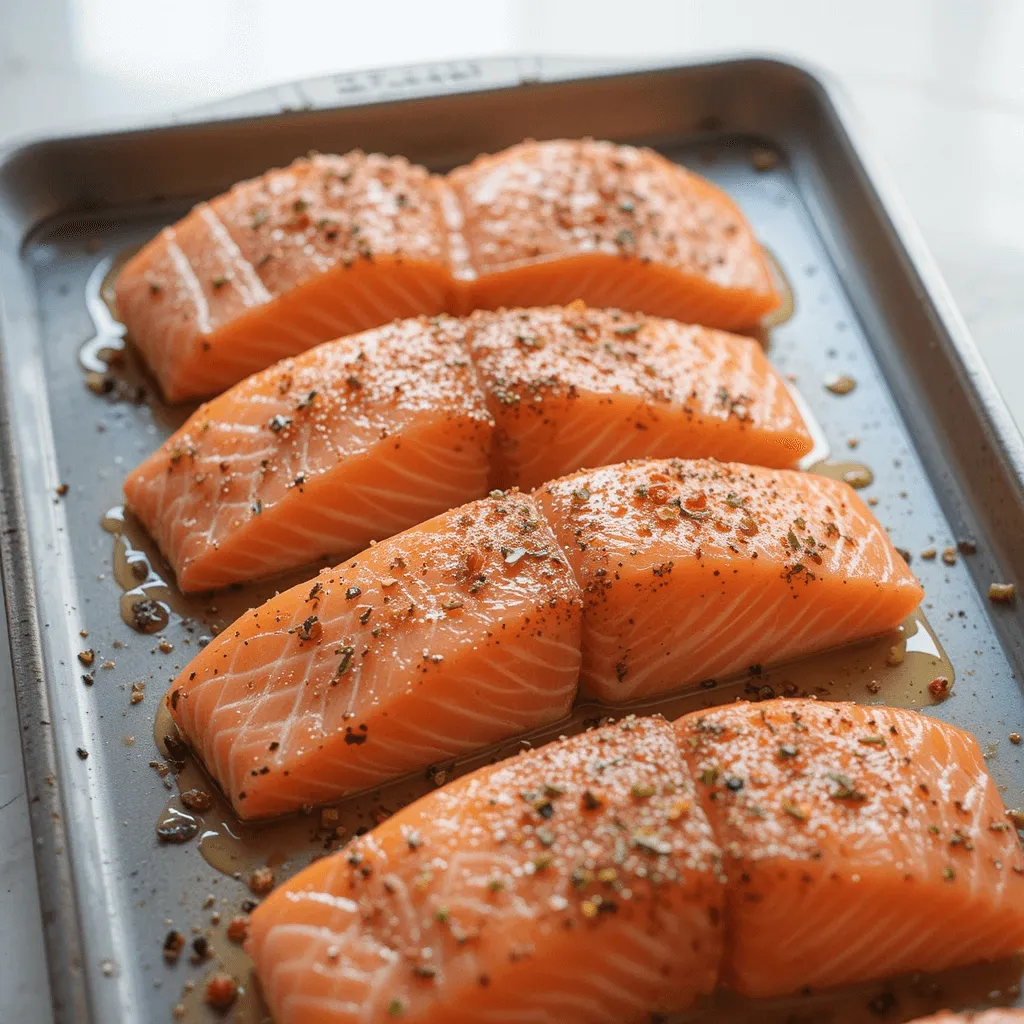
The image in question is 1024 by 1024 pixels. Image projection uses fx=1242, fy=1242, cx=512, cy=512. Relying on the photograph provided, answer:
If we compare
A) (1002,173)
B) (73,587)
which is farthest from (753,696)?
(1002,173)

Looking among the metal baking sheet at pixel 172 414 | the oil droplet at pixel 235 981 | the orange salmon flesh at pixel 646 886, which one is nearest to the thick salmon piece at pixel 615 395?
the metal baking sheet at pixel 172 414

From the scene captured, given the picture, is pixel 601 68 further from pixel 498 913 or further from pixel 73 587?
pixel 498 913

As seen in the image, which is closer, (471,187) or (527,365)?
(527,365)

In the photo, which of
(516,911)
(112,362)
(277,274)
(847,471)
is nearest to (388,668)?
(516,911)

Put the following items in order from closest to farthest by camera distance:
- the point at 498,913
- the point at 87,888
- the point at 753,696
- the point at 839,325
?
the point at 498,913 < the point at 87,888 < the point at 753,696 < the point at 839,325

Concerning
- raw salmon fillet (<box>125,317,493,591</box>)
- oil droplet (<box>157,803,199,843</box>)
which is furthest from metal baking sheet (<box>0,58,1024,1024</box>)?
raw salmon fillet (<box>125,317,493,591</box>)

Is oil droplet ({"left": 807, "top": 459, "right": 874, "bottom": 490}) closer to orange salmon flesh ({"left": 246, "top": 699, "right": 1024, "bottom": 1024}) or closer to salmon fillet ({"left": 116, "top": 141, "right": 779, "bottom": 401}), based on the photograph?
salmon fillet ({"left": 116, "top": 141, "right": 779, "bottom": 401})

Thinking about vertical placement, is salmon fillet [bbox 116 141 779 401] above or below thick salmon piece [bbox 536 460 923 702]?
above
